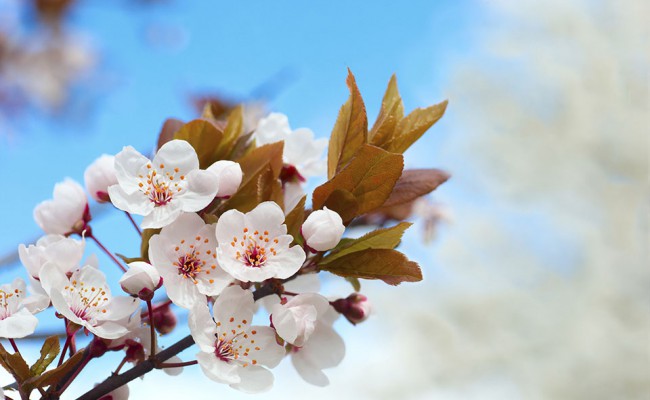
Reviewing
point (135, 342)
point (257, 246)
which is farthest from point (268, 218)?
point (135, 342)

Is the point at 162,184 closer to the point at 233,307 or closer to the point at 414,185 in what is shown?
the point at 233,307

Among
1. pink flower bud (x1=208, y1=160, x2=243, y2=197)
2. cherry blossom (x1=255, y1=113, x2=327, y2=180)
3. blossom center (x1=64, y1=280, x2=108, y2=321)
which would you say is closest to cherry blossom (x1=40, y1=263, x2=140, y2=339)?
blossom center (x1=64, y1=280, x2=108, y2=321)

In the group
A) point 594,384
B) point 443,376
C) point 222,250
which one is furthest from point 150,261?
point 594,384

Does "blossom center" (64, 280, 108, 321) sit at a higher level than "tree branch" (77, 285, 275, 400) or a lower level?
higher

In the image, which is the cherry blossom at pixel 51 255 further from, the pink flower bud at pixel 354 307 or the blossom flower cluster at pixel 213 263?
the pink flower bud at pixel 354 307

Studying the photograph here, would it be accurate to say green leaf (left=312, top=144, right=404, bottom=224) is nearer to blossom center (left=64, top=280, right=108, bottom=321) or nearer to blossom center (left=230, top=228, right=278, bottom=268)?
blossom center (left=230, top=228, right=278, bottom=268)
